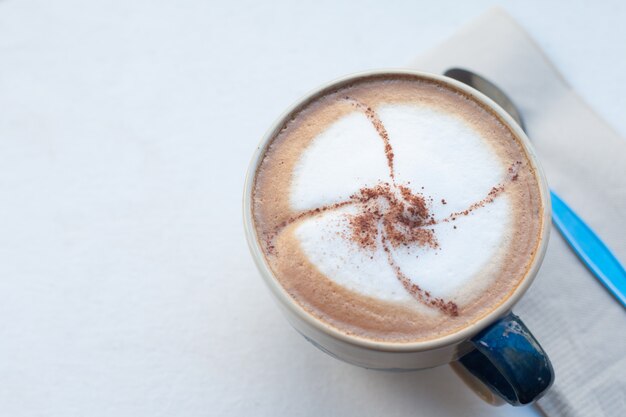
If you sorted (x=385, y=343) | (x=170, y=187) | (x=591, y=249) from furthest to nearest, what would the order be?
(x=170, y=187) → (x=591, y=249) → (x=385, y=343)

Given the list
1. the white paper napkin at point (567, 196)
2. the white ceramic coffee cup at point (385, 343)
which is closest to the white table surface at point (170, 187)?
the white paper napkin at point (567, 196)

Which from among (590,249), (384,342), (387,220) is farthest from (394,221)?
(590,249)

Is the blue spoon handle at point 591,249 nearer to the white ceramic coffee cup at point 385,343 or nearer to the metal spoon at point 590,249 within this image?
the metal spoon at point 590,249

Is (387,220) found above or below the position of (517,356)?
above

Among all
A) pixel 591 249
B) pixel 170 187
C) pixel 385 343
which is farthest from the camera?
pixel 170 187

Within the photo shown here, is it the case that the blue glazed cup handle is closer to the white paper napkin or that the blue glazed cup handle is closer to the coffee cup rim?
the coffee cup rim

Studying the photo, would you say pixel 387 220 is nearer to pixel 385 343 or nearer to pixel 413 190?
pixel 413 190

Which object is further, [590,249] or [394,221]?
[590,249]
